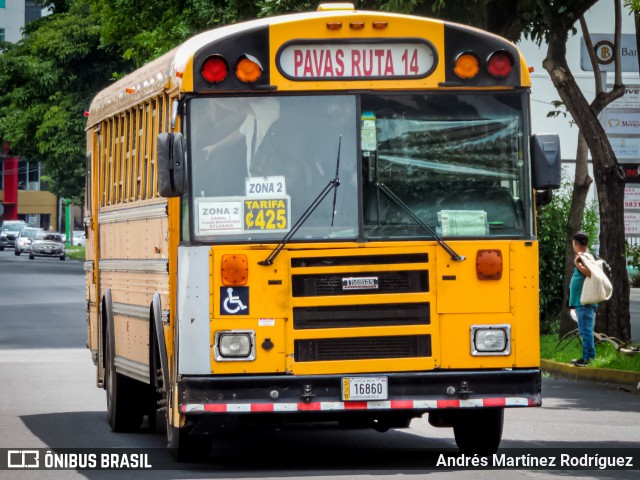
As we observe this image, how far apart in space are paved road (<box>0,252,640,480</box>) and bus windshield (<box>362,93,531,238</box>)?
1645 millimetres

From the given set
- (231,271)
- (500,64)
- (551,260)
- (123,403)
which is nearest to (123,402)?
(123,403)

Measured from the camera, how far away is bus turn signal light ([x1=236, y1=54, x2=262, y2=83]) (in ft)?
34.3

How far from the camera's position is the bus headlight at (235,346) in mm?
10227

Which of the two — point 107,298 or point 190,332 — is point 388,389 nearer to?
point 190,332

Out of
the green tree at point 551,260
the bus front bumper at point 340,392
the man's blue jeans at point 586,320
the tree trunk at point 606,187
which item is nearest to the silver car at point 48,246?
the green tree at point 551,260

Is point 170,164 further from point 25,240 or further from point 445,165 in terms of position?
point 25,240

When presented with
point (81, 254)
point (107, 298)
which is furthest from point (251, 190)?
point (81, 254)

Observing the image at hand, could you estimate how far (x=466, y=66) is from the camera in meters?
10.6

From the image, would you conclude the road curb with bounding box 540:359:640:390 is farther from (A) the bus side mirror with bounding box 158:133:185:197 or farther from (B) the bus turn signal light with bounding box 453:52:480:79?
(A) the bus side mirror with bounding box 158:133:185:197

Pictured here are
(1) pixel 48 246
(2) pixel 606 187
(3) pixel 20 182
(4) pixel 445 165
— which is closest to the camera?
(4) pixel 445 165

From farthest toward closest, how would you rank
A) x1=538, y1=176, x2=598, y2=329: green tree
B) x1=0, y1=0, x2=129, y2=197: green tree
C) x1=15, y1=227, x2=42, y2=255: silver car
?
x1=15, y1=227, x2=42, y2=255: silver car
x1=0, y1=0, x2=129, y2=197: green tree
x1=538, y1=176, x2=598, y2=329: green tree

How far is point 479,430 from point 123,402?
3.52m

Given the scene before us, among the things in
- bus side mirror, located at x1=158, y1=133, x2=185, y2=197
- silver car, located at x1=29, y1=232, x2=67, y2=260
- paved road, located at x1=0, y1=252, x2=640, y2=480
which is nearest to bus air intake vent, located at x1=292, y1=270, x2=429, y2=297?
bus side mirror, located at x1=158, y1=133, x2=185, y2=197

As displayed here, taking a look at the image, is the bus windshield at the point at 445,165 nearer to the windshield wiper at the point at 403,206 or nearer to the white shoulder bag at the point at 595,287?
the windshield wiper at the point at 403,206
